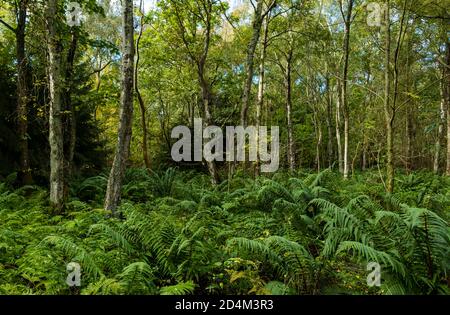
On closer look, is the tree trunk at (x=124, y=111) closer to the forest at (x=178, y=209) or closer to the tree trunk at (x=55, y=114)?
the forest at (x=178, y=209)

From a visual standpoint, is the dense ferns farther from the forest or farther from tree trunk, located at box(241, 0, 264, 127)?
tree trunk, located at box(241, 0, 264, 127)

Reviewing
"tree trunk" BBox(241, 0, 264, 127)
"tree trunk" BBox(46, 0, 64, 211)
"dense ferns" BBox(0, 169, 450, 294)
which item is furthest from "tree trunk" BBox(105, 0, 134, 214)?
"tree trunk" BBox(241, 0, 264, 127)

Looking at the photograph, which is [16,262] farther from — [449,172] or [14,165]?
[449,172]

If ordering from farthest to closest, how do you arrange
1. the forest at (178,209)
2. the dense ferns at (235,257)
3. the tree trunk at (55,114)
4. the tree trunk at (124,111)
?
the tree trunk at (55,114) < the tree trunk at (124,111) < the forest at (178,209) < the dense ferns at (235,257)

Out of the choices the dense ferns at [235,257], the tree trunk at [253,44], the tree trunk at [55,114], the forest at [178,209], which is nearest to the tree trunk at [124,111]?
the forest at [178,209]

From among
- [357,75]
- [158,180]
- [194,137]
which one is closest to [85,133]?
[158,180]

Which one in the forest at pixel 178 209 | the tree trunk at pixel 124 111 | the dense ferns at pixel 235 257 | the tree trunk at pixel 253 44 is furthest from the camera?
the tree trunk at pixel 253 44

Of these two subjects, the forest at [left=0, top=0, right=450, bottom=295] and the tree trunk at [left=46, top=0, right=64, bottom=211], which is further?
the tree trunk at [left=46, top=0, right=64, bottom=211]

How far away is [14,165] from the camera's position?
1096cm

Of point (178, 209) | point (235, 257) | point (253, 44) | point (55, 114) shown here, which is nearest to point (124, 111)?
point (55, 114)

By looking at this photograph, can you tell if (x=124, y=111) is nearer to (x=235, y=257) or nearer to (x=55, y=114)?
(x=55, y=114)

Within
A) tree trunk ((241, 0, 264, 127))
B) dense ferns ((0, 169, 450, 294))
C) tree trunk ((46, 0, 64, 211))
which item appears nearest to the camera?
dense ferns ((0, 169, 450, 294))

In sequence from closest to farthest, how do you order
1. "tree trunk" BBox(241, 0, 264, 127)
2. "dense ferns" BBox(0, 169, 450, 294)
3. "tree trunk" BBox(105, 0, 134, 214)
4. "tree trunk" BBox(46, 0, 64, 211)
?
"dense ferns" BBox(0, 169, 450, 294), "tree trunk" BBox(105, 0, 134, 214), "tree trunk" BBox(46, 0, 64, 211), "tree trunk" BBox(241, 0, 264, 127)

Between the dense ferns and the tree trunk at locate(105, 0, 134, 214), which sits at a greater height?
the tree trunk at locate(105, 0, 134, 214)
